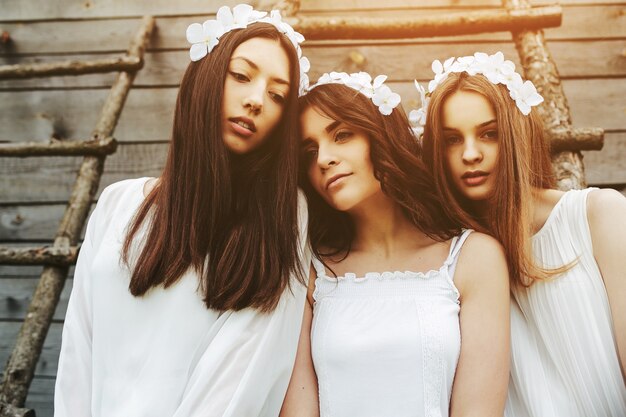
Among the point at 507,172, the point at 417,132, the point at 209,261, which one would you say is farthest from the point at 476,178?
the point at 209,261

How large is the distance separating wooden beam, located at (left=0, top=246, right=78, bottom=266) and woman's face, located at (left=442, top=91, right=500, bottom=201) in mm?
1319

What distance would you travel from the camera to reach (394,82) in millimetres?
2932

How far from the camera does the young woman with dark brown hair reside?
168 cm

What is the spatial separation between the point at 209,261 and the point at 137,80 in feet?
5.16

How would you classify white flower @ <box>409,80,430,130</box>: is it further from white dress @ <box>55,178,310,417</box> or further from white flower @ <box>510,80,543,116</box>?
white dress @ <box>55,178,310,417</box>

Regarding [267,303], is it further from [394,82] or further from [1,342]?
[1,342]

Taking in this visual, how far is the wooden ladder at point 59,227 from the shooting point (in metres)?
1.97

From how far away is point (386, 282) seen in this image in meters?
1.83

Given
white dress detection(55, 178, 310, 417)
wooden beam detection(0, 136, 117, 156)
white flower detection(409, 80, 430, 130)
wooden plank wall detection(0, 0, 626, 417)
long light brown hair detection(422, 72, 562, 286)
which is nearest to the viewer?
white dress detection(55, 178, 310, 417)

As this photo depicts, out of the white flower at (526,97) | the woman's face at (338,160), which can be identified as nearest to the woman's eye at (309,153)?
the woman's face at (338,160)

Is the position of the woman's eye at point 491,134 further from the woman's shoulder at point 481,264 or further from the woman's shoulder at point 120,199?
the woman's shoulder at point 120,199

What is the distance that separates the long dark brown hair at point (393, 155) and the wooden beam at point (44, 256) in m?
0.86

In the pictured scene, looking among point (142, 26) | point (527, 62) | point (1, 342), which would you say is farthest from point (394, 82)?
point (1, 342)

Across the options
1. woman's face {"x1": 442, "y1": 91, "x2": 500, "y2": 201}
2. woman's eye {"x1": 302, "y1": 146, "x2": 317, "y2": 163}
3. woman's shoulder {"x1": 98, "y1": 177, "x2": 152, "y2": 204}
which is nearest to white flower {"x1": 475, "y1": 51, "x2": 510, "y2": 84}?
woman's face {"x1": 442, "y1": 91, "x2": 500, "y2": 201}
